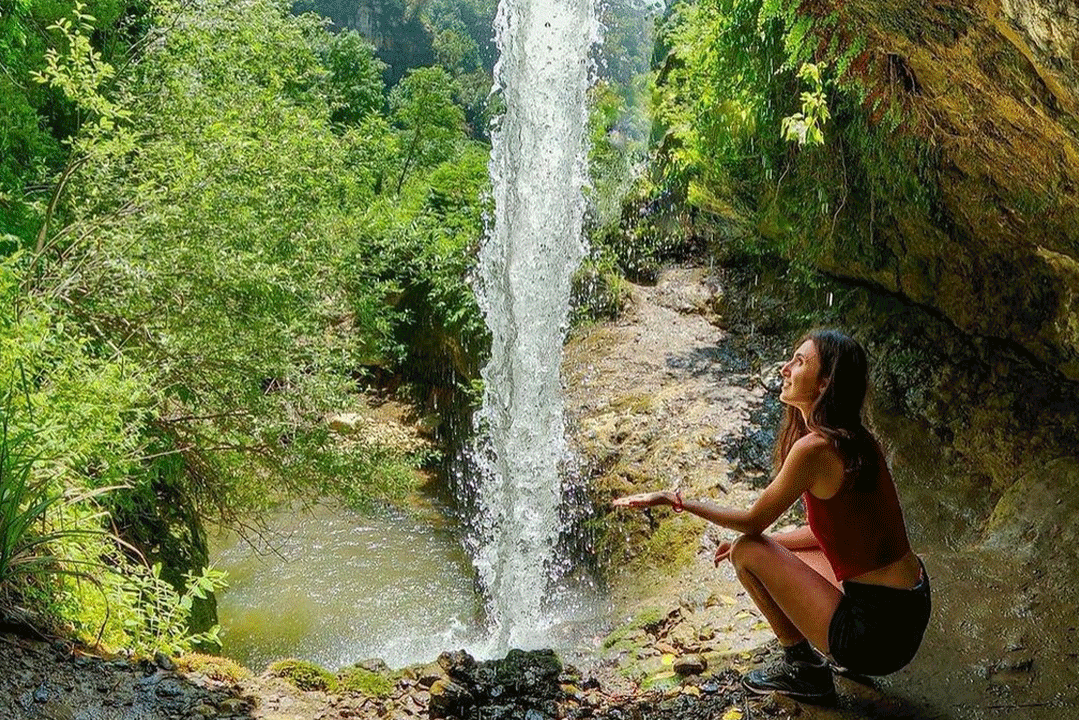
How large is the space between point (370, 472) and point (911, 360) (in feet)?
14.8

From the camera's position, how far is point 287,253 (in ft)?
22.0

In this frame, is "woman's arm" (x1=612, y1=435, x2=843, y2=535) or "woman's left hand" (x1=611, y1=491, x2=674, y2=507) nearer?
"woman's arm" (x1=612, y1=435, x2=843, y2=535)

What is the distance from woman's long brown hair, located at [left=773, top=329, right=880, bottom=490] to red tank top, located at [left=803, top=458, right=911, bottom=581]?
5 cm

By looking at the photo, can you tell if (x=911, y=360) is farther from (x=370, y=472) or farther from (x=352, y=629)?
(x=352, y=629)

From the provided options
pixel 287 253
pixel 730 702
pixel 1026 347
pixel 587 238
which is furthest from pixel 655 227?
pixel 730 702

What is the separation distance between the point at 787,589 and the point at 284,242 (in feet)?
17.6

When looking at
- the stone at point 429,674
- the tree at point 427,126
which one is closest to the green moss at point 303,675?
the stone at point 429,674

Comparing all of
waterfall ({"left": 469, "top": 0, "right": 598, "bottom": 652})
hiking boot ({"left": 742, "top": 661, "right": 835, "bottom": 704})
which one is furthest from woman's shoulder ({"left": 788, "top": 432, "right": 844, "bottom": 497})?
waterfall ({"left": 469, "top": 0, "right": 598, "bottom": 652})

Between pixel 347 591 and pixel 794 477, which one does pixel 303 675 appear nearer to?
pixel 794 477

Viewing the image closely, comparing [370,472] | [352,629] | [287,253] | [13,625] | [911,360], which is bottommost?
[352,629]

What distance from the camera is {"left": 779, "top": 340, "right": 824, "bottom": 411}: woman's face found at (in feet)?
8.21

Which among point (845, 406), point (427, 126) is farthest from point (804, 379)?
point (427, 126)

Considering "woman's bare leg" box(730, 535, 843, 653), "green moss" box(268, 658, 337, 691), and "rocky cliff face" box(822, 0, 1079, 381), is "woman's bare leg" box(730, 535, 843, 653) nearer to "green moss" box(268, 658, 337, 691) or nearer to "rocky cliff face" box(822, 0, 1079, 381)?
"rocky cliff face" box(822, 0, 1079, 381)

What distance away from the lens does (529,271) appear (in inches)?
408
